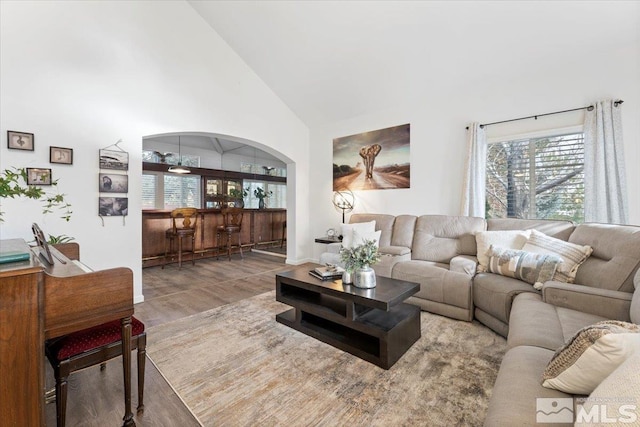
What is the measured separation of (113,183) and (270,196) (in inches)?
235

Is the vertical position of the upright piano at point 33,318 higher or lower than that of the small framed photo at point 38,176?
lower

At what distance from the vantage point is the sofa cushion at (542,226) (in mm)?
2748

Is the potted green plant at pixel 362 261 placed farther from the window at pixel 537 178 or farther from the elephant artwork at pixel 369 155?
the elephant artwork at pixel 369 155

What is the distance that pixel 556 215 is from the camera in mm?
3281

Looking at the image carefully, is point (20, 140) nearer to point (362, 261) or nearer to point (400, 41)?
point (362, 261)

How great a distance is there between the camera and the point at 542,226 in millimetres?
2898

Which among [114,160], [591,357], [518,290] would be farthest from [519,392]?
[114,160]

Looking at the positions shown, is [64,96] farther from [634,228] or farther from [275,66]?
[634,228]

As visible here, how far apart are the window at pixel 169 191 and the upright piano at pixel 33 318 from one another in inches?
246

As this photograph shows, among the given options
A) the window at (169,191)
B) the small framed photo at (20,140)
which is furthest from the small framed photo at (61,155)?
the window at (169,191)

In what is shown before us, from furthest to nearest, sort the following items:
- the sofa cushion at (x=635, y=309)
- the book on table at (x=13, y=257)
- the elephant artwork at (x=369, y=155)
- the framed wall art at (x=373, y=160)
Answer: the elephant artwork at (x=369, y=155)
the framed wall art at (x=373, y=160)
the sofa cushion at (x=635, y=309)
the book on table at (x=13, y=257)

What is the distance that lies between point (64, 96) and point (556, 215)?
576 cm

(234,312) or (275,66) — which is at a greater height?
(275,66)

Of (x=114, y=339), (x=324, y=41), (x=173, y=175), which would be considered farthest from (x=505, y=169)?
(x=173, y=175)
